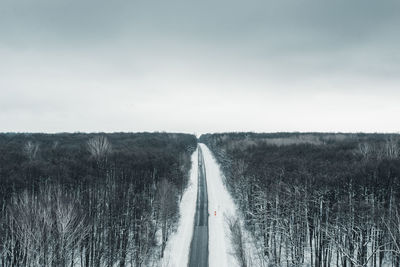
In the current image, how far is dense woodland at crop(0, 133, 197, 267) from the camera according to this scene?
23.7m

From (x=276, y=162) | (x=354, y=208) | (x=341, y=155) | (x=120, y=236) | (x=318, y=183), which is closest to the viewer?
(x=354, y=208)

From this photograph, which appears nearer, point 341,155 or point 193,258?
point 193,258

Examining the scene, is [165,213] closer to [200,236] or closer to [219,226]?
[200,236]

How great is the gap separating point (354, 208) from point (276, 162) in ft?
92.4

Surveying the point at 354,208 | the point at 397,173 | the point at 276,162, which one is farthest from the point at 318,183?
the point at 276,162

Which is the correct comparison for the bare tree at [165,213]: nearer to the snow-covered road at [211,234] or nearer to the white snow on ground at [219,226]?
the snow-covered road at [211,234]

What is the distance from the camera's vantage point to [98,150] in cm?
7056

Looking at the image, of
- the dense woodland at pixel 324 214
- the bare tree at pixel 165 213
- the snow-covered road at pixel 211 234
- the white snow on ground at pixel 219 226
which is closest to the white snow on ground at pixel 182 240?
the snow-covered road at pixel 211 234

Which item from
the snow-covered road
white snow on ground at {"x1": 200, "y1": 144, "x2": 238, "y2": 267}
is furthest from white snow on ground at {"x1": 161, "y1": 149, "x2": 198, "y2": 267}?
white snow on ground at {"x1": 200, "y1": 144, "x2": 238, "y2": 267}

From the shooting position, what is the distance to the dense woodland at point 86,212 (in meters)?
23.7

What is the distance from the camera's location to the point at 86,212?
30.8 m

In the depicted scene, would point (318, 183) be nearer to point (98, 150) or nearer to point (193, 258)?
point (193, 258)

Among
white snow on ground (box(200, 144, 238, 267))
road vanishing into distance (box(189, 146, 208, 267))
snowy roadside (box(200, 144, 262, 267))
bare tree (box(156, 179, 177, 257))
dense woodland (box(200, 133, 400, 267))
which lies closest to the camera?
dense woodland (box(200, 133, 400, 267))

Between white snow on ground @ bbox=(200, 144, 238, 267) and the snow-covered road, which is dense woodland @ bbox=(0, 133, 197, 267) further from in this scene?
white snow on ground @ bbox=(200, 144, 238, 267)
